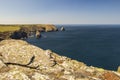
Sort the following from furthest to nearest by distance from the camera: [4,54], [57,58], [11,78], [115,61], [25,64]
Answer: [115,61], [57,58], [4,54], [25,64], [11,78]

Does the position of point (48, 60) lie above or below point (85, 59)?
above

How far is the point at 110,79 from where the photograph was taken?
13.8 meters

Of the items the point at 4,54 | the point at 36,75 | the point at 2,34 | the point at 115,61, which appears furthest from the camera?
the point at 2,34

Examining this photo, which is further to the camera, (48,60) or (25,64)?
(48,60)

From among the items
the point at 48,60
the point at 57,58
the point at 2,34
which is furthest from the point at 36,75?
the point at 2,34

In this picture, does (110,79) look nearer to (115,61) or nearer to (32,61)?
(32,61)

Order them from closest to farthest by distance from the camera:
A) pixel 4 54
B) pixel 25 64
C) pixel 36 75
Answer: pixel 36 75
pixel 25 64
pixel 4 54

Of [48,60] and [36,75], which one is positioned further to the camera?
[48,60]

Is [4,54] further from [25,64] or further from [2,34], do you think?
[2,34]

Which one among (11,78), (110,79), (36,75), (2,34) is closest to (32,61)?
(36,75)

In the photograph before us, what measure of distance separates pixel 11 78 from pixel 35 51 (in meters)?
5.40

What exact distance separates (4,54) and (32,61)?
2.27m

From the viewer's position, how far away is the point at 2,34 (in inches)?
6486

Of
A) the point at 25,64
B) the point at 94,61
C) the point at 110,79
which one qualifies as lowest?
the point at 94,61
